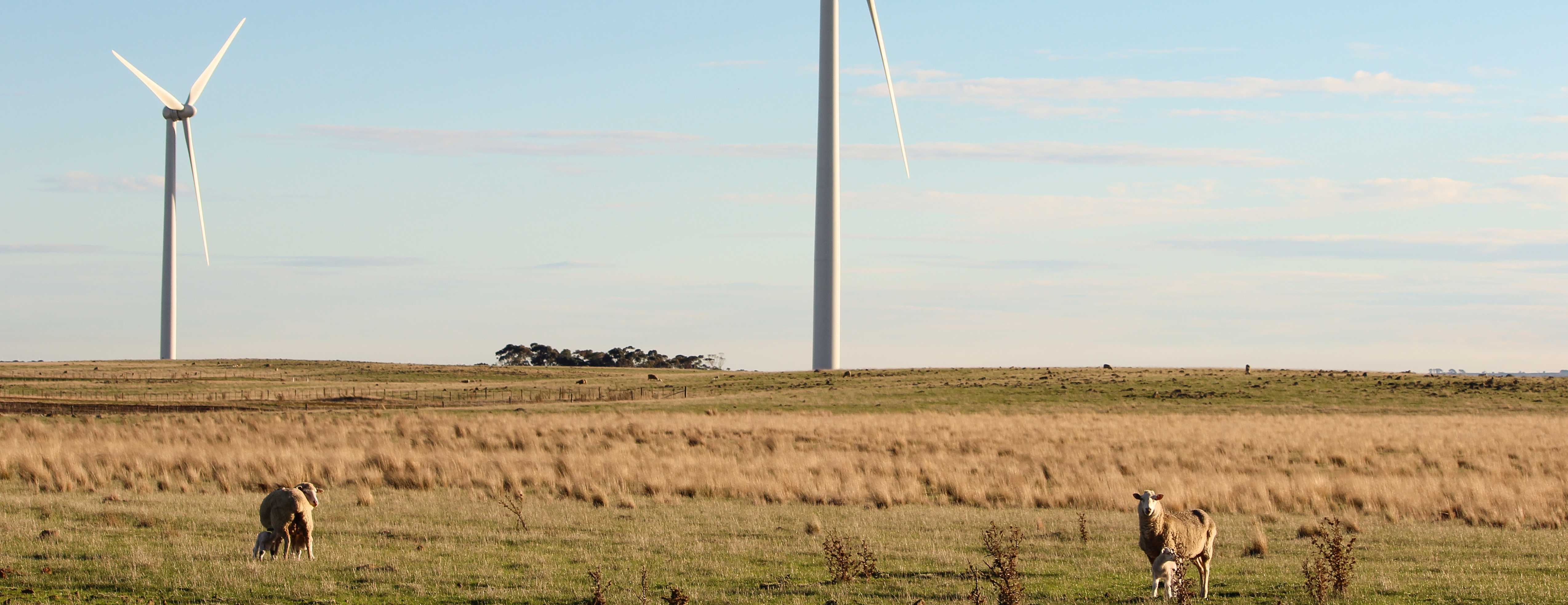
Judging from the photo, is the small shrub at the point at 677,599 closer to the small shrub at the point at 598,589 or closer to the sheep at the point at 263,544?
the small shrub at the point at 598,589

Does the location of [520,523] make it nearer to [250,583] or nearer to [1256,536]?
[250,583]

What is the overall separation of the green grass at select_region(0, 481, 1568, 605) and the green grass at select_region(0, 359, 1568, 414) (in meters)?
38.5

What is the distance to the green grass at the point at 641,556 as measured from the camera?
45.2ft

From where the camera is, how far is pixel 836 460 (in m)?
33.5

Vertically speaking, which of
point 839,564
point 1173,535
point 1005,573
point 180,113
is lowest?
point 839,564

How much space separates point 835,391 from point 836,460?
4496 cm

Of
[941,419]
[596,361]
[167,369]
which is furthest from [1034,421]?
[596,361]

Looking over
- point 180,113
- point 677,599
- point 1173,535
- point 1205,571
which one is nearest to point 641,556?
point 677,599

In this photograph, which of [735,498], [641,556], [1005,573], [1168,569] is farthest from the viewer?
[735,498]

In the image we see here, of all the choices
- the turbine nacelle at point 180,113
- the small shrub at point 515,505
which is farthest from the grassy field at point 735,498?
the turbine nacelle at point 180,113

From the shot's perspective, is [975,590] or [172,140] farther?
[172,140]

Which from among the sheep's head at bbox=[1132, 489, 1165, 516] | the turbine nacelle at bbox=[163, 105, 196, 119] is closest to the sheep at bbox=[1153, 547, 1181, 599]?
the sheep's head at bbox=[1132, 489, 1165, 516]

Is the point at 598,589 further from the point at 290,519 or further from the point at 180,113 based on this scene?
the point at 180,113

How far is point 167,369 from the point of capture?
368ft
